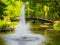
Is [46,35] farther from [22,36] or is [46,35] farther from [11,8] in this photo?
[11,8]

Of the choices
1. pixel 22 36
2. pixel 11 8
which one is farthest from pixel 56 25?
pixel 11 8

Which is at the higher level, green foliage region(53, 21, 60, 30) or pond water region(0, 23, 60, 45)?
green foliage region(53, 21, 60, 30)

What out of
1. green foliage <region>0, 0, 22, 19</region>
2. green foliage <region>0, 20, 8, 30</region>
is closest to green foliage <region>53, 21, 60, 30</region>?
green foliage <region>0, 0, 22, 19</region>

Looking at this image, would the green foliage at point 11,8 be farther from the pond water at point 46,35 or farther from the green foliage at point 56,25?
the green foliage at point 56,25

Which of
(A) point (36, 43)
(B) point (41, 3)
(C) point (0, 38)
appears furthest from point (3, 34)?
(B) point (41, 3)

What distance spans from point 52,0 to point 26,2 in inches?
15.6

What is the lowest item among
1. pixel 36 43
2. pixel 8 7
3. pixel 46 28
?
pixel 36 43

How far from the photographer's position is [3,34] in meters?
3.19

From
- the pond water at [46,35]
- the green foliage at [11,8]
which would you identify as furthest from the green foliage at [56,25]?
the green foliage at [11,8]

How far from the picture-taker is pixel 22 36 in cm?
321

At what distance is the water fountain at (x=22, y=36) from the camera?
3.16 metres

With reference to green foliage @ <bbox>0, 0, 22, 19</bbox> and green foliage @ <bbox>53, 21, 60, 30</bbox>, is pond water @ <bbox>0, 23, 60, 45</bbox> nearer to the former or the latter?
green foliage @ <bbox>53, 21, 60, 30</bbox>

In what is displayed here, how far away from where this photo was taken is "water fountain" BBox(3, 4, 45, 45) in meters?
3.16

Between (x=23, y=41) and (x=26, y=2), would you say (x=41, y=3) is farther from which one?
(x=23, y=41)
